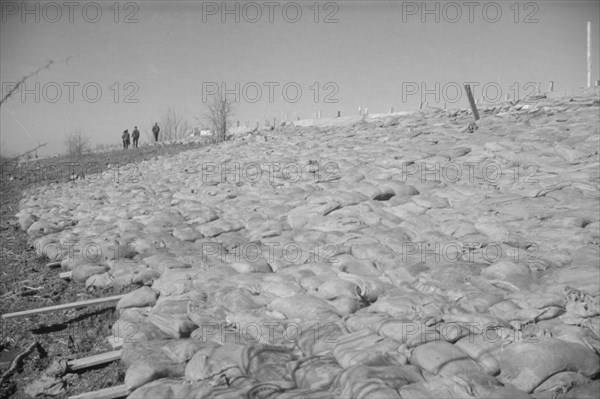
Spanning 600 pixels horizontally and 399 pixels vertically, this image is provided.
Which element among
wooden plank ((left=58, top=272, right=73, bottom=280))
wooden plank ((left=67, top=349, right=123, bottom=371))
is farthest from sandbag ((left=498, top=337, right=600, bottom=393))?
wooden plank ((left=58, top=272, right=73, bottom=280))

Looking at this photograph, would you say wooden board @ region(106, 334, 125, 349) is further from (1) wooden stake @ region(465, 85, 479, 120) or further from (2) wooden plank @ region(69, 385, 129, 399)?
(1) wooden stake @ region(465, 85, 479, 120)

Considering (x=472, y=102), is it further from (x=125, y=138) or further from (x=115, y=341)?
(x=125, y=138)

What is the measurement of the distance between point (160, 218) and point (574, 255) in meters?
4.33

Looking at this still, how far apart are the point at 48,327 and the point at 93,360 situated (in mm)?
899

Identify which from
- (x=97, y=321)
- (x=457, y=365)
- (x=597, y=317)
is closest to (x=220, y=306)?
(x=97, y=321)

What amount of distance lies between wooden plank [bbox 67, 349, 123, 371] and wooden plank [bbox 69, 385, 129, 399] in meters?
0.34

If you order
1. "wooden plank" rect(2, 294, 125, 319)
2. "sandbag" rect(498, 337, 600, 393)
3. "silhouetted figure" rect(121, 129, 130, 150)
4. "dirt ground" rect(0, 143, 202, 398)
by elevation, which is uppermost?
"silhouetted figure" rect(121, 129, 130, 150)

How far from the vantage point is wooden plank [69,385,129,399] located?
244cm

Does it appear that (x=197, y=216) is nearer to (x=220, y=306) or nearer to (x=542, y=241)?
(x=220, y=306)

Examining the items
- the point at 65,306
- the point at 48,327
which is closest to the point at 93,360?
the point at 48,327

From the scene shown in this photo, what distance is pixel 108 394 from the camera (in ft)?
8.05

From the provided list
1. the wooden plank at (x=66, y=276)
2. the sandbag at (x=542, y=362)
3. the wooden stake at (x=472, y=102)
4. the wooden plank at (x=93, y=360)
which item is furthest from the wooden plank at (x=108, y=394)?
the wooden stake at (x=472, y=102)

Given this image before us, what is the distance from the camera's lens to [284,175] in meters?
7.07

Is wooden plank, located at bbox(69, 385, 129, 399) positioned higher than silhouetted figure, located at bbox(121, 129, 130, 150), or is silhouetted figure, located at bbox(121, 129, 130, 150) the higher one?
silhouetted figure, located at bbox(121, 129, 130, 150)
